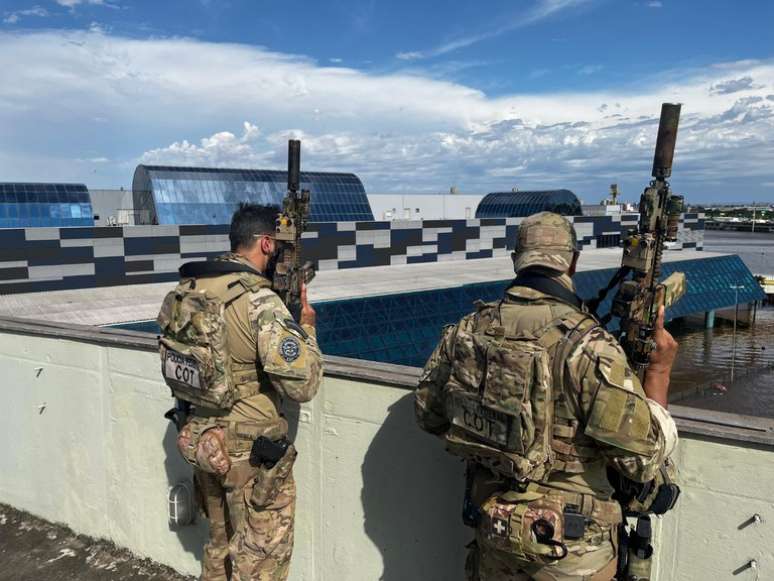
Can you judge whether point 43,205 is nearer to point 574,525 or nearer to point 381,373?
point 381,373

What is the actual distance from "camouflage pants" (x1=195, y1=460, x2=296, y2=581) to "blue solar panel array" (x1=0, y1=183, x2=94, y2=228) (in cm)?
1982

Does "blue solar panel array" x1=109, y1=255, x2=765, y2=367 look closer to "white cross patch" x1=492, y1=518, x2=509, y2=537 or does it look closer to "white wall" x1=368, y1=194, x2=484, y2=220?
"white cross patch" x1=492, y1=518, x2=509, y2=537

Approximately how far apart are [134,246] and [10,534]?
40.1 feet

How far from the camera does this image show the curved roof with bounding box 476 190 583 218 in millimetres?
38812

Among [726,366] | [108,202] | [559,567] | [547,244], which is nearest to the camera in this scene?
[559,567]

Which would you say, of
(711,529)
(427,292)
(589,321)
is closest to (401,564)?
(711,529)

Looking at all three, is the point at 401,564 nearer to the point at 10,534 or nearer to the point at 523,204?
the point at 10,534

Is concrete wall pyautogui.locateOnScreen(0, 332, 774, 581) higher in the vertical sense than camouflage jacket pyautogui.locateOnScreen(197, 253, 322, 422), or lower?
lower

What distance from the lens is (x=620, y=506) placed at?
1.62 metres

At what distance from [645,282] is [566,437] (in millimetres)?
624

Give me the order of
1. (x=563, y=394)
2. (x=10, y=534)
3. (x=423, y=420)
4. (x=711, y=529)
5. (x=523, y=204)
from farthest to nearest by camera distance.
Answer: (x=523, y=204)
(x=10, y=534)
(x=423, y=420)
(x=711, y=529)
(x=563, y=394)

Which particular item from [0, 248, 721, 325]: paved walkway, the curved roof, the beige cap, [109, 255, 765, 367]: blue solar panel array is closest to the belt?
the beige cap

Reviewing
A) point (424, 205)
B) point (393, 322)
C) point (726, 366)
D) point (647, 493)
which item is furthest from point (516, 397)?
point (424, 205)

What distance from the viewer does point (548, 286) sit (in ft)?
5.36
